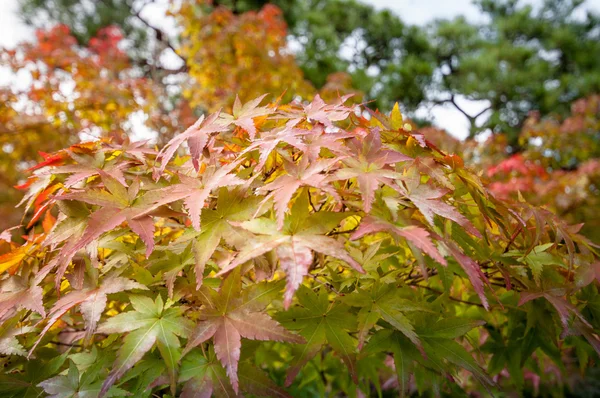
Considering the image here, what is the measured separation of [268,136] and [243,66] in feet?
15.3

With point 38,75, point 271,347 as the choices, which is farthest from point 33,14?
point 271,347

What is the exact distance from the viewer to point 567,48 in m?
11.4

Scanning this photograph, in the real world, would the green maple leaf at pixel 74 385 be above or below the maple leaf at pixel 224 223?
below

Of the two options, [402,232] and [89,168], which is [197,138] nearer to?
[89,168]

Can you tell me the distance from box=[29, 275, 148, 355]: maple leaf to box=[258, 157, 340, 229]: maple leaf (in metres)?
0.30

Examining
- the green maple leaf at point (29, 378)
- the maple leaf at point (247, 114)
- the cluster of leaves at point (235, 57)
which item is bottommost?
the green maple leaf at point (29, 378)

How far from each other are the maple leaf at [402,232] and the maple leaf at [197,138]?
0.34 meters

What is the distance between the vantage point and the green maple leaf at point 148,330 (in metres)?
0.78

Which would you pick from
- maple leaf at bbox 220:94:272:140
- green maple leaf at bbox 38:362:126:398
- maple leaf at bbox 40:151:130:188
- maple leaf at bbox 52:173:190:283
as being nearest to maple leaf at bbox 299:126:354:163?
maple leaf at bbox 220:94:272:140

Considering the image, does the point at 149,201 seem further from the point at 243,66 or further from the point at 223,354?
A: the point at 243,66

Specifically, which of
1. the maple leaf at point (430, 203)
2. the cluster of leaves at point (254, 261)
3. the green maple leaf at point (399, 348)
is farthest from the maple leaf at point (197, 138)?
the green maple leaf at point (399, 348)

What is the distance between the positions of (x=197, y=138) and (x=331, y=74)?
7549 millimetres

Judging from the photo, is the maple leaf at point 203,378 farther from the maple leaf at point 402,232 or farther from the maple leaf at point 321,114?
the maple leaf at point 321,114

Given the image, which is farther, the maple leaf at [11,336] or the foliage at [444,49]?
the foliage at [444,49]
